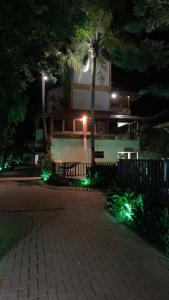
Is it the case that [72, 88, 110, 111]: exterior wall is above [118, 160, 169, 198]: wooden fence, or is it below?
above

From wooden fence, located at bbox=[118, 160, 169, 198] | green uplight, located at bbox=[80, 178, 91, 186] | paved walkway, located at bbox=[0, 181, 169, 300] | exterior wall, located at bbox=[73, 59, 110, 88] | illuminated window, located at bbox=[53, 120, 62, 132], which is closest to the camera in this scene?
paved walkway, located at bbox=[0, 181, 169, 300]

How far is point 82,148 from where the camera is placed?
27906mm

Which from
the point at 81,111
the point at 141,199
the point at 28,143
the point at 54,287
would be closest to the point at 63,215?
the point at 141,199

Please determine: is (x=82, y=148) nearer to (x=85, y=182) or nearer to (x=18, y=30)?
(x=85, y=182)

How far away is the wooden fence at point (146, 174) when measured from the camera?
8070mm

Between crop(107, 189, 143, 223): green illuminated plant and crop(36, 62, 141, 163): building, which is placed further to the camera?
crop(36, 62, 141, 163): building

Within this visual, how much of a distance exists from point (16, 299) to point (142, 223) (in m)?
4.00

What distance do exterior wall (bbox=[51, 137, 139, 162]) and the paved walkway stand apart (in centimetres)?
1626

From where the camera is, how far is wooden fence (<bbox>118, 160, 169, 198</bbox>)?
8.07m

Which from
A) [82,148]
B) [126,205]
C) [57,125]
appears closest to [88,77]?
[57,125]

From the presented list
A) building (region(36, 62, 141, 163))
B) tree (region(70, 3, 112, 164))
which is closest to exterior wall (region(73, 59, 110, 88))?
building (region(36, 62, 141, 163))

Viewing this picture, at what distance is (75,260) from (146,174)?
3791 millimetres

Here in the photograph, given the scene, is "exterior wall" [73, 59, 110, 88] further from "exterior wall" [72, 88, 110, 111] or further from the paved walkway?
the paved walkway

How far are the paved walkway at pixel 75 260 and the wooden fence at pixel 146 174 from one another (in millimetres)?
1214
